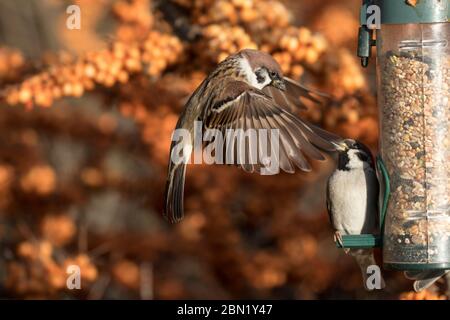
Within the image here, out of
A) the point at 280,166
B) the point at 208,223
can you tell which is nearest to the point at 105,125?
the point at 208,223

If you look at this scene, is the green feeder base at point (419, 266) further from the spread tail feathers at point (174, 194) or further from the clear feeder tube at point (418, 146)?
the spread tail feathers at point (174, 194)

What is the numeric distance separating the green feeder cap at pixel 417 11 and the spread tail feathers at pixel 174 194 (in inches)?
50.9

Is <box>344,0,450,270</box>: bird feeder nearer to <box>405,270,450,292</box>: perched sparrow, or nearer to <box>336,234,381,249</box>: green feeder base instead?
<box>336,234,381,249</box>: green feeder base

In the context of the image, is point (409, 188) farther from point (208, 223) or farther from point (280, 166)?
point (208, 223)

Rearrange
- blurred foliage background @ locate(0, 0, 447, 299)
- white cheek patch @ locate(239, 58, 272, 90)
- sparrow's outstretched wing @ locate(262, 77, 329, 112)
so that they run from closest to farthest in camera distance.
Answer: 1. white cheek patch @ locate(239, 58, 272, 90)
2. sparrow's outstretched wing @ locate(262, 77, 329, 112)
3. blurred foliage background @ locate(0, 0, 447, 299)

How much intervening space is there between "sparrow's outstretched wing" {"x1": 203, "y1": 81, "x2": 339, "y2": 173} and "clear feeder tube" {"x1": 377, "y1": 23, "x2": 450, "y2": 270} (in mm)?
325

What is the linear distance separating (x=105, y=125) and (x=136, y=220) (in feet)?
2.58

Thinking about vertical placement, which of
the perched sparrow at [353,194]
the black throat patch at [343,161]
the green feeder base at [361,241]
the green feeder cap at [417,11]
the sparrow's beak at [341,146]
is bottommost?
the green feeder base at [361,241]

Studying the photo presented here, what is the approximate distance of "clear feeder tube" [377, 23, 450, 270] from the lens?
4445mm

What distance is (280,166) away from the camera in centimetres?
432

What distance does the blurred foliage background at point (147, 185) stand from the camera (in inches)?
242
